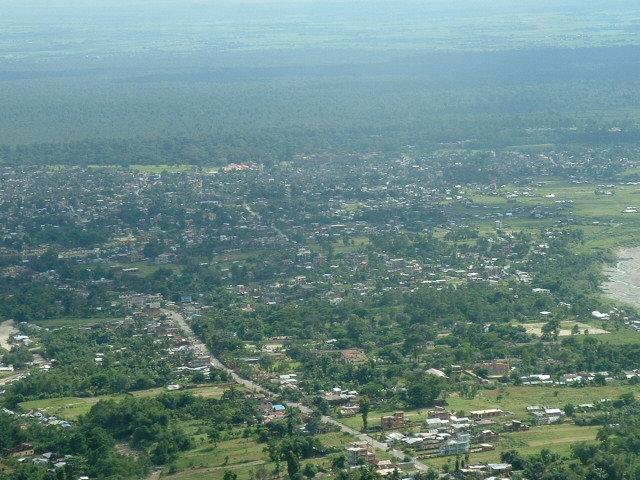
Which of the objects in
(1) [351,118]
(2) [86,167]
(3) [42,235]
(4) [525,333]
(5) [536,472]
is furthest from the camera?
(1) [351,118]

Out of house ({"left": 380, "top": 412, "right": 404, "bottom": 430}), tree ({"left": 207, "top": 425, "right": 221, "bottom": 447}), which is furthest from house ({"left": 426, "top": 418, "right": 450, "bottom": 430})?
tree ({"left": 207, "top": 425, "right": 221, "bottom": 447})

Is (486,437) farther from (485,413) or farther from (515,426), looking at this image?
(485,413)

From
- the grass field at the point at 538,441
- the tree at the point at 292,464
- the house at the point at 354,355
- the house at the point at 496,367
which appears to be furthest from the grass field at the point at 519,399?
the house at the point at 354,355

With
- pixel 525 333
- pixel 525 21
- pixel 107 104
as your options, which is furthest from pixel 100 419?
pixel 525 21

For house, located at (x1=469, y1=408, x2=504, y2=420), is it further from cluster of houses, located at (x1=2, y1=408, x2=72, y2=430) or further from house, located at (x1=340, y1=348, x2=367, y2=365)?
cluster of houses, located at (x1=2, y1=408, x2=72, y2=430)

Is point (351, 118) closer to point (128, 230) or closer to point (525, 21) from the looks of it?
point (128, 230)

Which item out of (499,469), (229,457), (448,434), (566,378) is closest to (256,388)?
(229,457)
